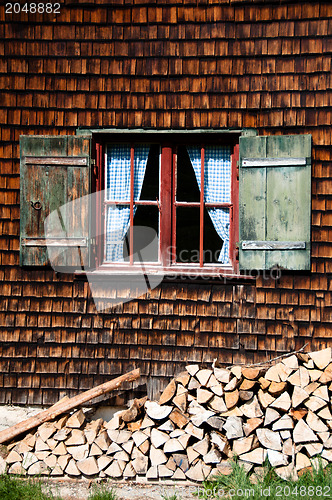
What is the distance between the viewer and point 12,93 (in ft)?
14.5

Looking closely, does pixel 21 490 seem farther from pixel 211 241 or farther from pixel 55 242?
pixel 211 241

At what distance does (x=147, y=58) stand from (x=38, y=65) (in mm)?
1034

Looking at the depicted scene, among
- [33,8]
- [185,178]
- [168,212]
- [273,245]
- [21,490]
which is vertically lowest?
[21,490]

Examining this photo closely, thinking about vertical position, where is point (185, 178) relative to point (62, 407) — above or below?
above

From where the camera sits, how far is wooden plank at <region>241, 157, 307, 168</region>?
4.16m

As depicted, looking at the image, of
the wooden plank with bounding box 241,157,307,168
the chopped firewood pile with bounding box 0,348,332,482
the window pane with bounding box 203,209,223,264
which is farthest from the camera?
the window pane with bounding box 203,209,223,264

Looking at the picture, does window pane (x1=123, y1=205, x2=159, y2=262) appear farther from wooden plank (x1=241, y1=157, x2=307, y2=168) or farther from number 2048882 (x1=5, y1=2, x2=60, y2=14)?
number 2048882 (x1=5, y1=2, x2=60, y2=14)

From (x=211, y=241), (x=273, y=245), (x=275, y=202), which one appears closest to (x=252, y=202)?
(x=275, y=202)

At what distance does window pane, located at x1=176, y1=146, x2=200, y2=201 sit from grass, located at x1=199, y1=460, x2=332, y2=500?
236cm

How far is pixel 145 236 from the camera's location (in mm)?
4500

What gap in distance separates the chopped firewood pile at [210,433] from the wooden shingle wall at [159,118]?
1.43 feet

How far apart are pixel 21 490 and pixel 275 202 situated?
312cm

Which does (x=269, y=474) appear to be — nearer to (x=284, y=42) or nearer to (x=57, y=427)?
(x=57, y=427)

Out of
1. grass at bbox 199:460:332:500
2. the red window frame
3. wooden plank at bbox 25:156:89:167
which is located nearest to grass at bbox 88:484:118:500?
grass at bbox 199:460:332:500
